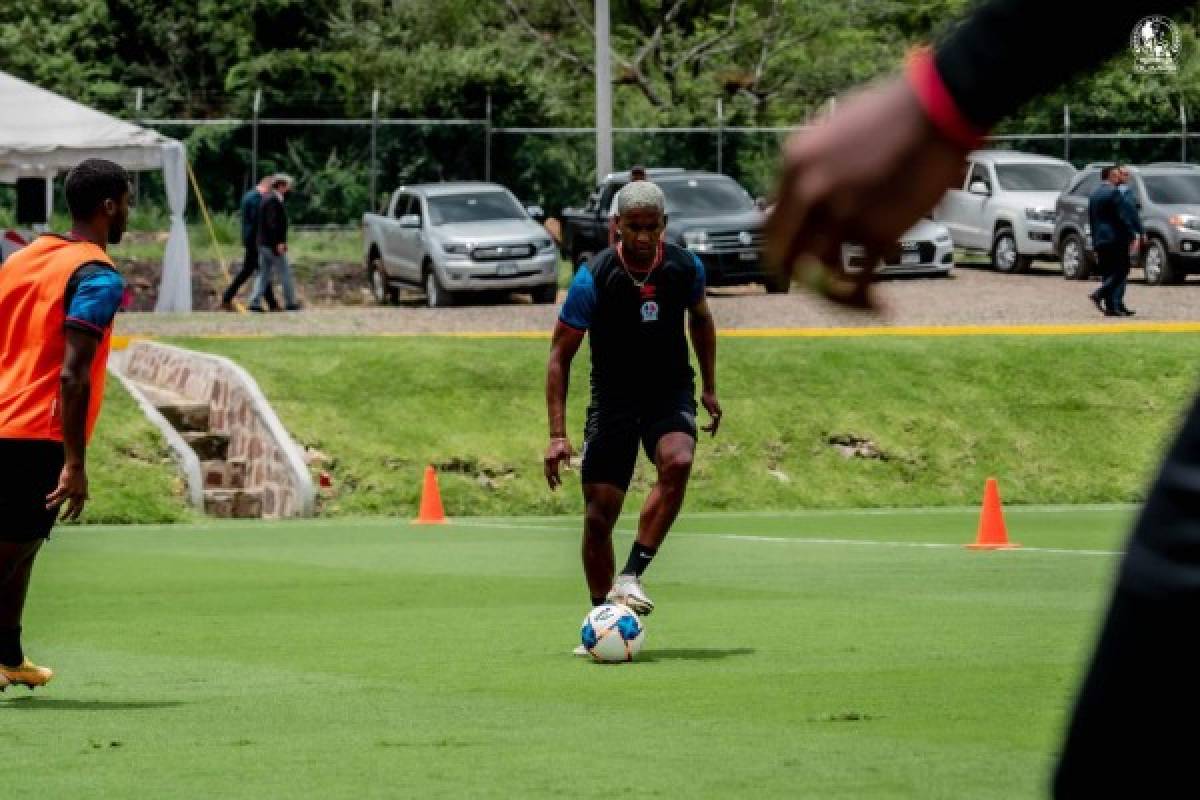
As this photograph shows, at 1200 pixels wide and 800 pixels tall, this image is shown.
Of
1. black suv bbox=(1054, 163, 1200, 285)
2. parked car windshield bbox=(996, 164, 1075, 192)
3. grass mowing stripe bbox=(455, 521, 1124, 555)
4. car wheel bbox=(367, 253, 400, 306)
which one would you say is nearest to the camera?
grass mowing stripe bbox=(455, 521, 1124, 555)

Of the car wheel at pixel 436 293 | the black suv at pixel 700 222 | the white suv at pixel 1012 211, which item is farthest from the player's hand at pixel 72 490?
the white suv at pixel 1012 211

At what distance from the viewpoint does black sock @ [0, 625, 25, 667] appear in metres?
9.67

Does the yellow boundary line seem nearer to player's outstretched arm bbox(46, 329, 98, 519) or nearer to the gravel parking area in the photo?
the gravel parking area

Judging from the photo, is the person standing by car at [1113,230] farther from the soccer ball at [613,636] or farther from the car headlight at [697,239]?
the soccer ball at [613,636]

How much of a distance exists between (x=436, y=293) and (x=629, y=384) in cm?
2867

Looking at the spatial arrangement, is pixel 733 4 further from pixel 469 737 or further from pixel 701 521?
pixel 469 737

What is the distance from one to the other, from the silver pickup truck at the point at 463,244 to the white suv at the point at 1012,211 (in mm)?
7541

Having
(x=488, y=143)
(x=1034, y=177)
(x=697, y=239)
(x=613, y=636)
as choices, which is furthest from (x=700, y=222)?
(x=613, y=636)

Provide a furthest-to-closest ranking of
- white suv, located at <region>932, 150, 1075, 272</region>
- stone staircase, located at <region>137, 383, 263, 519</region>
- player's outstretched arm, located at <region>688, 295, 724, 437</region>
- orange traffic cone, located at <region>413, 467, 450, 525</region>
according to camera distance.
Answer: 1. white suv, located at <region>932, 150, 1075, 272</region>
2. stone staircase, located at <region>137, 383, 263, 519</region>
3. orange traffic cone, located at <region>413, 467, 450, 525</region>
4. player's outstretched arm, located at <region>688, 295, 724, 437</region>

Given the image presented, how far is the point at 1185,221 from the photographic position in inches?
1572

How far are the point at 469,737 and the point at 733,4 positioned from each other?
5275 cm

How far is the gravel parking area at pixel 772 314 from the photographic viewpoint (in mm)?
33344

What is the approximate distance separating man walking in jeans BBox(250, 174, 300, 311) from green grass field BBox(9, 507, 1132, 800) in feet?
64.5

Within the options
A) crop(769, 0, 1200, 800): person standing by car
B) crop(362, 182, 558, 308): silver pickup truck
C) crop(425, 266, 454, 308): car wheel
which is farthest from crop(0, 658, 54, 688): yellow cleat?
crop(425, 266, 454, 308): car wheel
